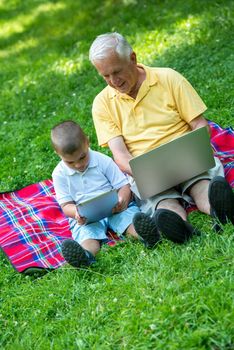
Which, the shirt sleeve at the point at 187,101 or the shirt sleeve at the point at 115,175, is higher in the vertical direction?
the shirt sleeve at the point at 187,101

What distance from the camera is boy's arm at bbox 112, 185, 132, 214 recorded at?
15.0ft

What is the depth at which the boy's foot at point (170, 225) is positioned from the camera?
402 centimetres

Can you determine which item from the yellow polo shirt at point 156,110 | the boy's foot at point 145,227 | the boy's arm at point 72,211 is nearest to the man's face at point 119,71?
the yellow polo shirt at point 156,110

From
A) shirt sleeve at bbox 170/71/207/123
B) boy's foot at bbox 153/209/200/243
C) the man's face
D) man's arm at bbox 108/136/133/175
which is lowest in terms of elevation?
boy's foot at bbox 153/209/200/243

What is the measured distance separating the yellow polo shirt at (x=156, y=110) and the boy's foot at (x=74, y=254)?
3.27 ft

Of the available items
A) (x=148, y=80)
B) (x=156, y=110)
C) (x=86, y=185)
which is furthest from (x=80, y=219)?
(x=148, y=80)

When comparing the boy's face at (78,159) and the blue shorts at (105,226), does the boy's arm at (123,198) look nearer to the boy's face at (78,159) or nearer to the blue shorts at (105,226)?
the blue shorts at (105,226)

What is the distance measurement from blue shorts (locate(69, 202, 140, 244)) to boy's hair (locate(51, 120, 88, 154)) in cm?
64

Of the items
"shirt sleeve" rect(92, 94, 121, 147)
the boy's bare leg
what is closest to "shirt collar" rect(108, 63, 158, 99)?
"shirt sleeve" rect(92, 94, 121, 147)

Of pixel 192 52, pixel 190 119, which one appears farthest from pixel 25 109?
pixel 190 119

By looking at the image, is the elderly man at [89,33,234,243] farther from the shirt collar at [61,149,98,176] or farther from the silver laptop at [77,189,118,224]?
the silver laptop at [77,189,118,224]

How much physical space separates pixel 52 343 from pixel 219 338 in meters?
0.99

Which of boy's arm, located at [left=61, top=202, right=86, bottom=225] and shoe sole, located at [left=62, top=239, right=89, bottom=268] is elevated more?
boy's arm, located at [left=61, top=202, right=86, bottom=225]

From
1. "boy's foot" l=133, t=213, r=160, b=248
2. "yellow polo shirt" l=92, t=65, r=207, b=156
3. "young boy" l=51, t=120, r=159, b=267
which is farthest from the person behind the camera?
"yellow polo shirt" l=92, t=65, r=207, b=156
